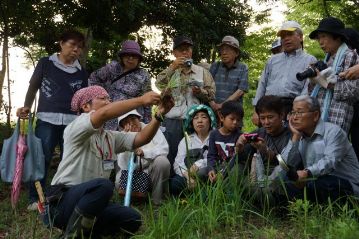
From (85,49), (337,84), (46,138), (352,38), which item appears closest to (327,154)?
(337,84)

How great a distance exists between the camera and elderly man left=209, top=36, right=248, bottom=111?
579 centimetres

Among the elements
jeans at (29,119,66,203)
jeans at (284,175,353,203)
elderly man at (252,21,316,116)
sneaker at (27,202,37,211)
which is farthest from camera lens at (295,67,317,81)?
sneaker at (27,202,37,211)

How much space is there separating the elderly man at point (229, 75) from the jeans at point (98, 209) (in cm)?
247

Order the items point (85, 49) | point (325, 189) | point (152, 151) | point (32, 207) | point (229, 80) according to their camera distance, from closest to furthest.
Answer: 1. point (325, 189)
2. point (32, 207)
3. point (152, 151)
4. point (229, 80)
5. point (85, 49)

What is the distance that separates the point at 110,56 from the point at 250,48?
201 inches

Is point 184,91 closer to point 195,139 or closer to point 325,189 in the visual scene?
point 195,139

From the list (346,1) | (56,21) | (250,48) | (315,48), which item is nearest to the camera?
(56,21)

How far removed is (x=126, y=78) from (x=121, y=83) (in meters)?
0.08

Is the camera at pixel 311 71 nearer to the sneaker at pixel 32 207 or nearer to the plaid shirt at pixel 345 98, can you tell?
the plaid shirt at pixel 345 98

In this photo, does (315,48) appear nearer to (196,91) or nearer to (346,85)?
(196,91)

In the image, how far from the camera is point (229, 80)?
5.84m

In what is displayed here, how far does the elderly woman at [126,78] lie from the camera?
220 inches

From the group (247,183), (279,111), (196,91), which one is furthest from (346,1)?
(247,183)

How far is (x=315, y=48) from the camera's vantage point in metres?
12.5
